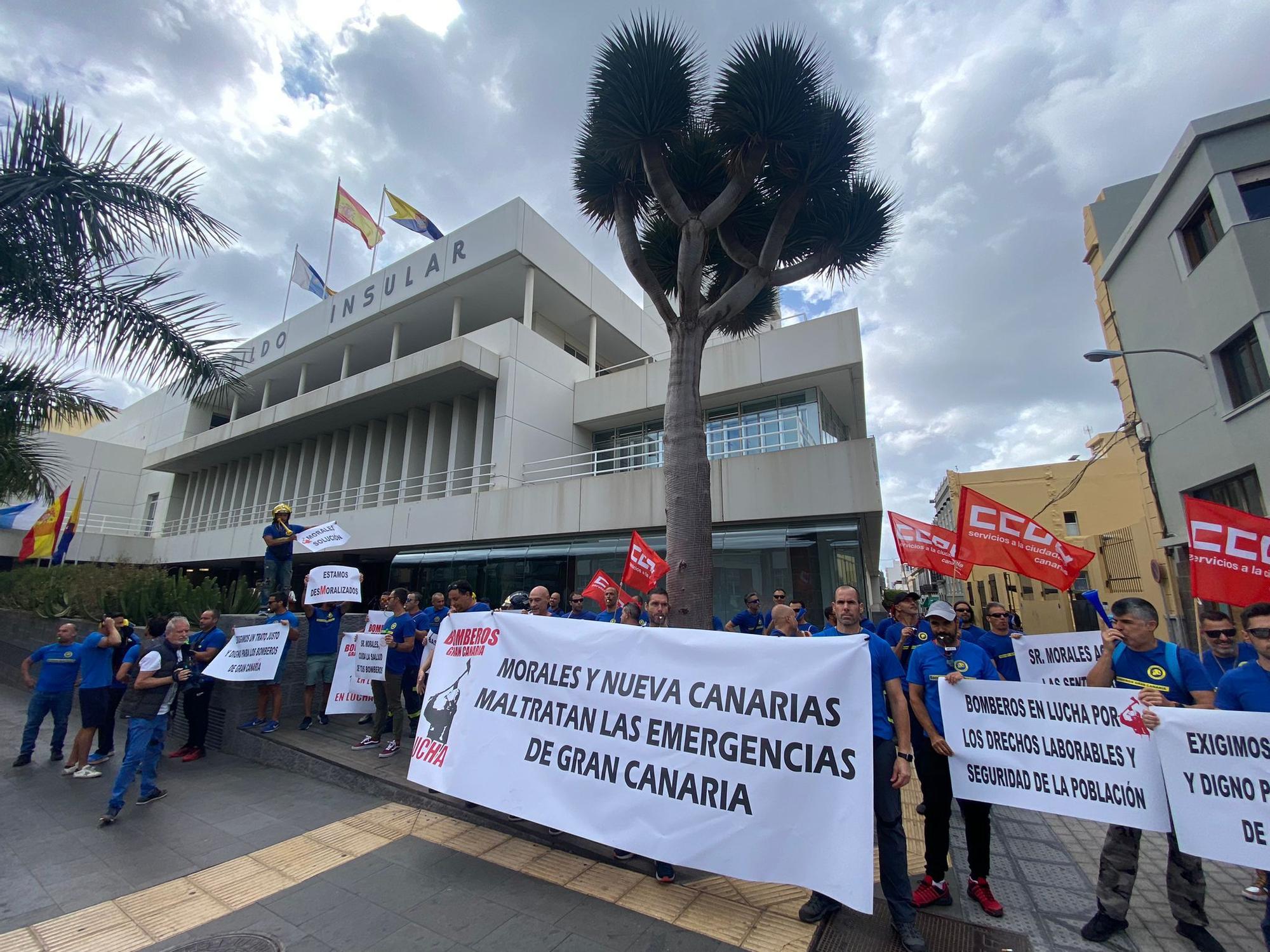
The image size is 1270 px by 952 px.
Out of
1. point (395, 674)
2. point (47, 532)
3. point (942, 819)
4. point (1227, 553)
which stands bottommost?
point (942, 819)

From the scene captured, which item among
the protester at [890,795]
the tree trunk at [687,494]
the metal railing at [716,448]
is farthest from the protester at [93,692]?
the metal railing at [716,448]

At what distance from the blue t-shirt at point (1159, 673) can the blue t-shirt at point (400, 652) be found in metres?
6.63

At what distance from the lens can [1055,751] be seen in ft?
11.5

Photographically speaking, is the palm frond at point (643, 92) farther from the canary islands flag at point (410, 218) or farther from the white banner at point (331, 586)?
the canary islands flag at point (410, 218)

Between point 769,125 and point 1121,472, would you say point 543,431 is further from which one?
point 1121,472

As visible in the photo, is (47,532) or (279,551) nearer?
(279,551)

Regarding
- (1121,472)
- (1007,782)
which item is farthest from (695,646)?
(1121,472)

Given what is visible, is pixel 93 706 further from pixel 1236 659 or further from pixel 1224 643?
pixel 1236 659

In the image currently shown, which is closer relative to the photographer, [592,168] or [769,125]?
[769,125]

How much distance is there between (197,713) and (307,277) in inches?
1107

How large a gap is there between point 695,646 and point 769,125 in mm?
8998

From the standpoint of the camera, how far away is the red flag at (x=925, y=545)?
33.2 feet

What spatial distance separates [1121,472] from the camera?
86.3ft

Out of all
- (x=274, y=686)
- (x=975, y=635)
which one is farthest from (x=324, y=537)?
(x=975, y=635)
